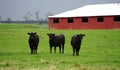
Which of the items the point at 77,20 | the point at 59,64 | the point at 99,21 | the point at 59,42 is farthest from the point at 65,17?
the point at 59,64

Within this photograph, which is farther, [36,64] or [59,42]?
[59,42]

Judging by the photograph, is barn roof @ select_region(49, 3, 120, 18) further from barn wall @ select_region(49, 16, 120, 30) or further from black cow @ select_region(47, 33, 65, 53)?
black cow @ select_region(47, 33, 65, 53)

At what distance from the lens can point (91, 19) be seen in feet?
219

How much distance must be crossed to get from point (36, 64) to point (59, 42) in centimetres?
928

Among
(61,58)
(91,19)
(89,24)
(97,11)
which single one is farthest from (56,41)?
(97,11)

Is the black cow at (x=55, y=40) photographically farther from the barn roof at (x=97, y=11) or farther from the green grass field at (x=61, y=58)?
the barn roof at (x=97, y=11)

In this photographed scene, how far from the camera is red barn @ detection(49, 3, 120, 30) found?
65.1 metres

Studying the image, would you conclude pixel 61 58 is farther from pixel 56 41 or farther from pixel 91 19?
pixel 91 19

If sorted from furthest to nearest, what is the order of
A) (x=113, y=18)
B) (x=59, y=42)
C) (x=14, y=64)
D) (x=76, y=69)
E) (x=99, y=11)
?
1. (x=99, y=11)
2. (x=113, y=18)
3. (x=59, y=42)
4. (x=14, y=64)
5. (x=76, y=69)

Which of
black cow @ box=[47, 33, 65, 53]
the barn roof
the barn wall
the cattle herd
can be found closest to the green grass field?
the cattle herd

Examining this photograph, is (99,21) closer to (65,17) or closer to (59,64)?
(65,17)

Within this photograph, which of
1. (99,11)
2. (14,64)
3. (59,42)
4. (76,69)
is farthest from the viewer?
(99,11)

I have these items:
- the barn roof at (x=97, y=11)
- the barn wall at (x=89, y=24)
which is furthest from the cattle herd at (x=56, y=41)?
the barn roof at (x=97, y=11)

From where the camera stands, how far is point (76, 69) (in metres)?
16.7
